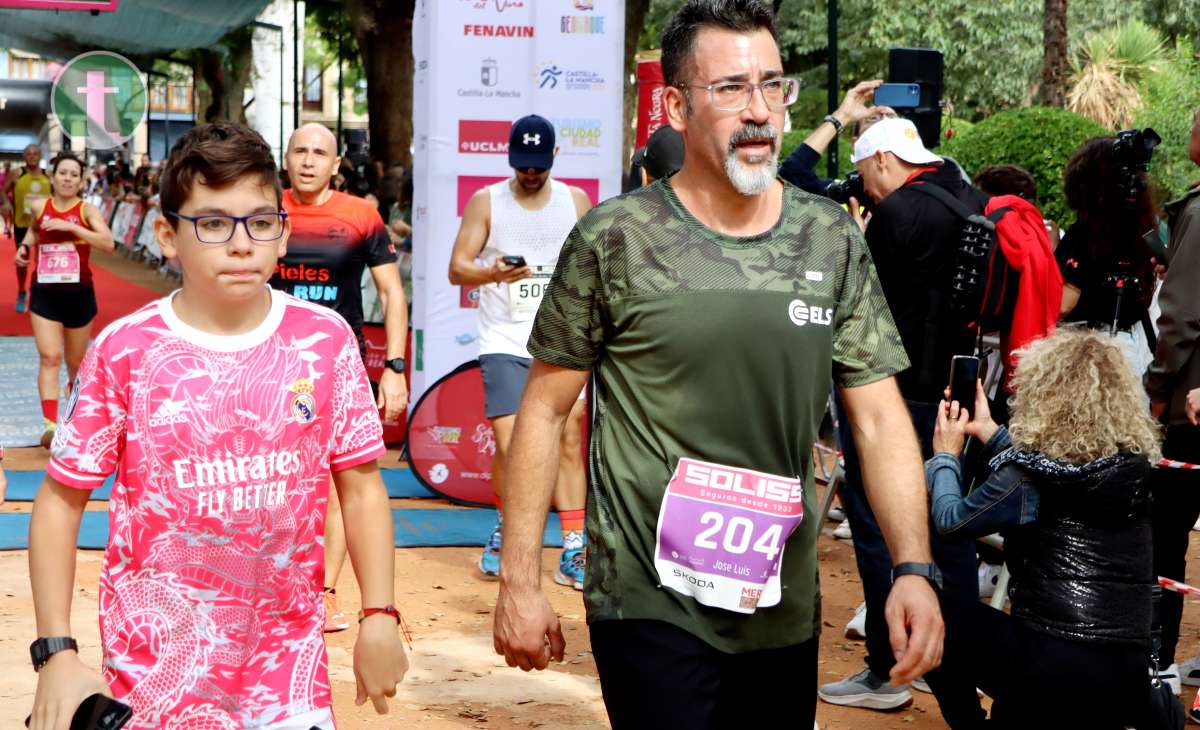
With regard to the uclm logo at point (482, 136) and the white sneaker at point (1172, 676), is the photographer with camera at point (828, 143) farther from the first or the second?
the uclm logo at point (482, 136)

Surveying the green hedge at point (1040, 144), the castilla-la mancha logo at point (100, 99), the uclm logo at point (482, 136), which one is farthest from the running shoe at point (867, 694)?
the castilla-la mancha logo at point (100, 99)

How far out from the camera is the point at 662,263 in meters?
3.43

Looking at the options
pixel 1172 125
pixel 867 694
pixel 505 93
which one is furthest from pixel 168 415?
pixel 1172 125

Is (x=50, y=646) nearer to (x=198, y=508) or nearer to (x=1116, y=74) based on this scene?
(x=198, y=508)

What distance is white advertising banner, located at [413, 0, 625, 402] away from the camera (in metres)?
10.9

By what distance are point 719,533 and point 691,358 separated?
0.36 m

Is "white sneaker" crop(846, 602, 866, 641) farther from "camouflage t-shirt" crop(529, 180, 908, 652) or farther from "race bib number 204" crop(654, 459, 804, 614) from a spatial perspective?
"race bib number 204" crop(654, 459, 804, 614)

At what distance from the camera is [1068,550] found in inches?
193

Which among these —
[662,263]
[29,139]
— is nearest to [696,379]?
[662,263]

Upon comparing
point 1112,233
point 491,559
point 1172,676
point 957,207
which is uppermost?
point 957,207

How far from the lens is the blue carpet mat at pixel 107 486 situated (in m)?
10.2

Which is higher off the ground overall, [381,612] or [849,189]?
[849,189]

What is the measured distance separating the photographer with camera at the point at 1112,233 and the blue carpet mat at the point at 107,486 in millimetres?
4515

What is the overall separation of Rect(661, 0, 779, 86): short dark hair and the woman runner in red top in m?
8.56
